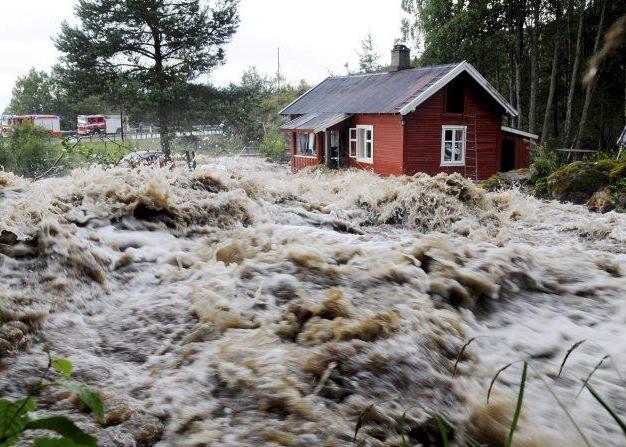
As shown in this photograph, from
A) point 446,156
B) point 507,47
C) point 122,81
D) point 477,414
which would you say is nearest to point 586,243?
point 477,414

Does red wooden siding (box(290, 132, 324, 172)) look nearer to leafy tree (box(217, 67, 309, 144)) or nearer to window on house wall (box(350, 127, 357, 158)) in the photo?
window on house wall (box(350, 127, 357, 158))

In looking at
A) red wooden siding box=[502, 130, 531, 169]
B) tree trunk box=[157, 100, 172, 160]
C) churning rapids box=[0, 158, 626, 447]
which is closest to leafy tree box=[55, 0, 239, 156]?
tree trunk box=[157, 100, 172, 160]

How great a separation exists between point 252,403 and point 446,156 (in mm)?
22556

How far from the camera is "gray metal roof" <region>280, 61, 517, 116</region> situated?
2312 cm

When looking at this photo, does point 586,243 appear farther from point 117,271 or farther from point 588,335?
point 117,271

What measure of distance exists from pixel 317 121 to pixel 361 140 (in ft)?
8.61

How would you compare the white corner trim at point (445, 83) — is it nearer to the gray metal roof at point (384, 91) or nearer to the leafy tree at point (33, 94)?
the gray metal roof at point (384, 91)

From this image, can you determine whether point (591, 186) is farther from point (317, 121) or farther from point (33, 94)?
point (33, 94)

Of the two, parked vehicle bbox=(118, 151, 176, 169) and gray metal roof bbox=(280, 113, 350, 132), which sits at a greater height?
gray metal roof bbox=(280, 113, 350, 132)

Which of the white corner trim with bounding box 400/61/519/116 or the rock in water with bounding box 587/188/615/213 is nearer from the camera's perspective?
the rock in water with bounding box 587/188/615/213

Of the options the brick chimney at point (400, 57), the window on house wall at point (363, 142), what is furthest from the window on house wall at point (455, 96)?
the brick chimney at point (400, 57)

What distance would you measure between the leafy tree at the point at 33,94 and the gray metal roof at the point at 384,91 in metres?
30.8

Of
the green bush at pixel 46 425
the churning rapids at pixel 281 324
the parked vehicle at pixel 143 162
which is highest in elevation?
the parked vehicle at pixel 143 162

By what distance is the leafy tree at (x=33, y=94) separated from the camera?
52.8m
